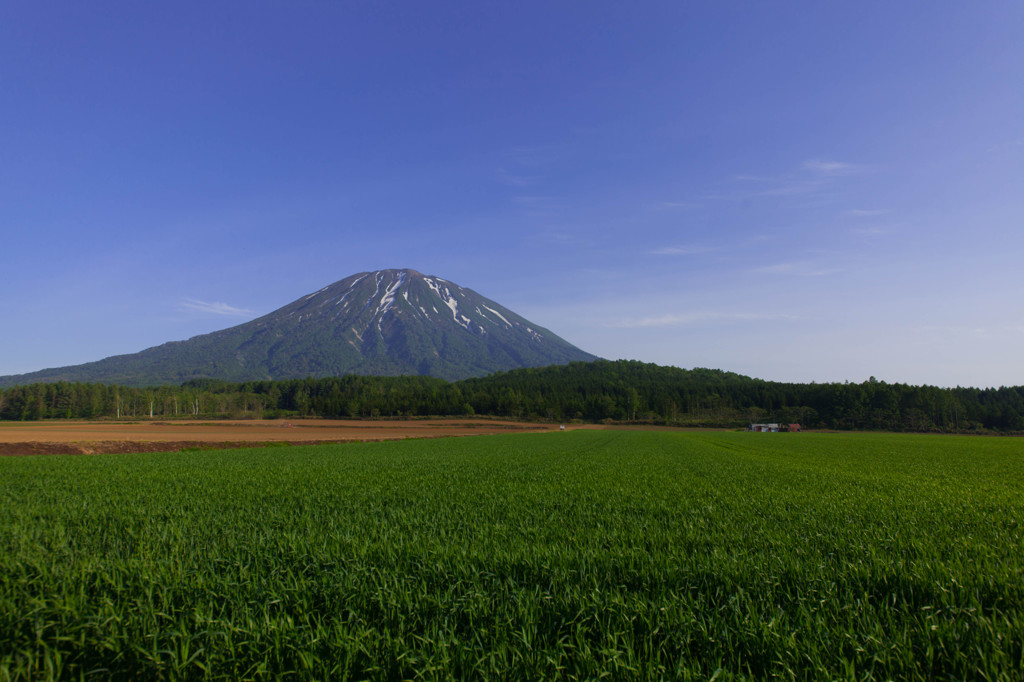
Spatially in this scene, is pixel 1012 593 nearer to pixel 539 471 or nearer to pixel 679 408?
pixel 539 471

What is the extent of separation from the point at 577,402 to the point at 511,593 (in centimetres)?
14731

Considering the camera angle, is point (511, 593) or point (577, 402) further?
point (577, 402)

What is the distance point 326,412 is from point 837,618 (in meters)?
153

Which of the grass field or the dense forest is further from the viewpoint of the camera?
the dense forest

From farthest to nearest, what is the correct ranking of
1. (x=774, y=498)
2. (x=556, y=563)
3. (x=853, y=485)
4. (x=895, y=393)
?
(x=895, y=393), (x=853, y=485), (x=774, y=498), (x=556, y=563)

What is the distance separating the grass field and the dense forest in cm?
13029

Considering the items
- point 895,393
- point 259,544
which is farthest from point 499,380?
point 259,544

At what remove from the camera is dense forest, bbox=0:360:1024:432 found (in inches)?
4769

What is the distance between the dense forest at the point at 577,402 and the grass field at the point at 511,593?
130m

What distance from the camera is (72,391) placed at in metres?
130

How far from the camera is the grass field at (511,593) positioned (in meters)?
3.19

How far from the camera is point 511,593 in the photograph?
4414 millimetres

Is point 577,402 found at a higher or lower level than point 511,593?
lower

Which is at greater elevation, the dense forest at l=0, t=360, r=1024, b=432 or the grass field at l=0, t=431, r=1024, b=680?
the grass field at l=0, t=431, r=1024, b=680
